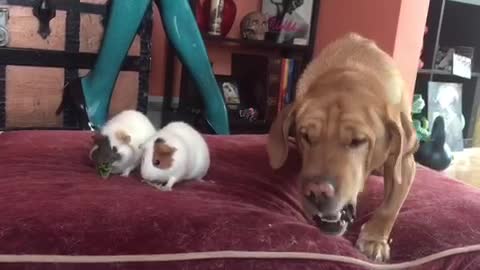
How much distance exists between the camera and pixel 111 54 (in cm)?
211

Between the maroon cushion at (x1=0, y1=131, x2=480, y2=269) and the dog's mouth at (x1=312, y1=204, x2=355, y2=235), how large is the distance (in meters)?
0.03

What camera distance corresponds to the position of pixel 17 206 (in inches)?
39.9

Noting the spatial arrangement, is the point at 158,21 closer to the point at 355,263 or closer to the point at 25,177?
the point at 25,177

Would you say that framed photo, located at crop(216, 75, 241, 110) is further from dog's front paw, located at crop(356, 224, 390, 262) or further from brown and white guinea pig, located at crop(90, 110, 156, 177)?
dog's front paw, located at crop(356, 224, 390, 262)

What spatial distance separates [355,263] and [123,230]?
0.45 meters

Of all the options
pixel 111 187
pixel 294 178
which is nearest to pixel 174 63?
pixel 294 178

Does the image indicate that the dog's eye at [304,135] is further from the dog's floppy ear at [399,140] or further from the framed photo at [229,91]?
the framed photo at [229,91]

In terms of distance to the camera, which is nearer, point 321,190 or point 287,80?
point 321,190

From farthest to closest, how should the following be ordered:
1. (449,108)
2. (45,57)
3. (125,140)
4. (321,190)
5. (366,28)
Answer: (449,108) → (366,28) → (45,57) → (125,140) → (321,190)

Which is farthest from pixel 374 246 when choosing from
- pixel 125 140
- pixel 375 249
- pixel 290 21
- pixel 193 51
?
pixel 290 21

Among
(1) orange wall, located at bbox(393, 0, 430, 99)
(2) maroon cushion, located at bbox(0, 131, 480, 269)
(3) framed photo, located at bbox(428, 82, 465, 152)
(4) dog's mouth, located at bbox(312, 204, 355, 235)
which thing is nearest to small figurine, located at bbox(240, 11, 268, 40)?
(1) orange wall, located at bbox(393, 0, 430, 99)

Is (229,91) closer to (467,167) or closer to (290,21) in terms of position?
(290,21)

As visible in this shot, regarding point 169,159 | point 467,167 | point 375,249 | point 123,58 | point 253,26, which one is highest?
point 253,26

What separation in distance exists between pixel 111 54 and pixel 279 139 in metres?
1.07
